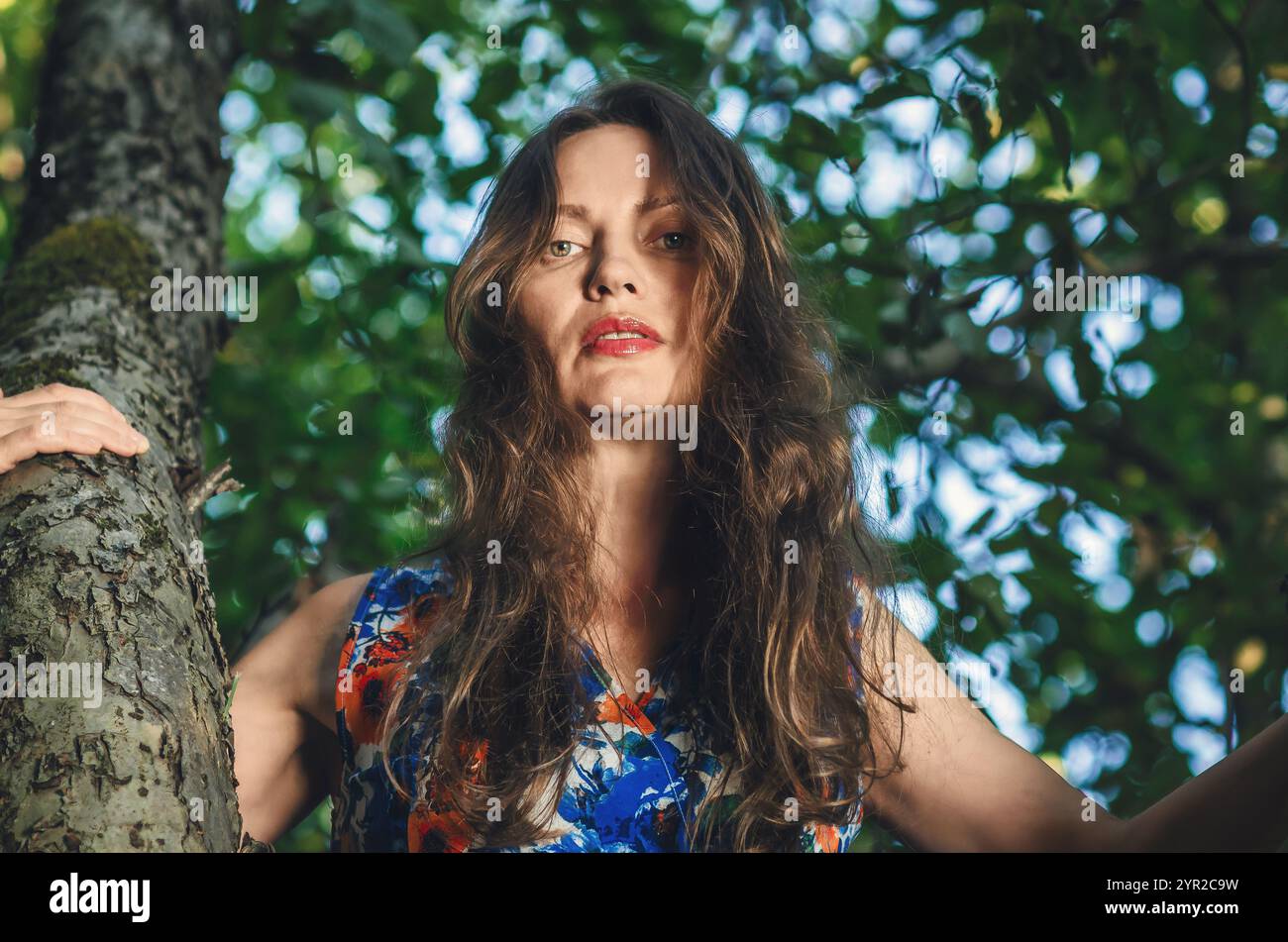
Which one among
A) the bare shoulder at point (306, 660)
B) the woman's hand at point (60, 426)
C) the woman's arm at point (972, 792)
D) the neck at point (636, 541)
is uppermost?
→ the woman's hand at point (60, 426)

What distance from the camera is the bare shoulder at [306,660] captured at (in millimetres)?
2164

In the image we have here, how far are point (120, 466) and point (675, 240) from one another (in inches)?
43.3

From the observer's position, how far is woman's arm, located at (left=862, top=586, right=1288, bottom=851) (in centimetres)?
195

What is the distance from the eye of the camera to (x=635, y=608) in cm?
225

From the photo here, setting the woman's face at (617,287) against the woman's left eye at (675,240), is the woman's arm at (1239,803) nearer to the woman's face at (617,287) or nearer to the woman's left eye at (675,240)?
the woman's face at (617,287)

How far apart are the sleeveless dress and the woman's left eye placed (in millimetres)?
799

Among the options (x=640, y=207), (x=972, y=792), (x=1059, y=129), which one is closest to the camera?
(x=972, y=792)

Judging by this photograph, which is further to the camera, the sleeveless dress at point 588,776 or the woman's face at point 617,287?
the woman's face at point 617,287

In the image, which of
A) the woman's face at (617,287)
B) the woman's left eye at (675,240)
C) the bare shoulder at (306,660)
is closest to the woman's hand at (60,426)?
the bare shoulder at (306,660)

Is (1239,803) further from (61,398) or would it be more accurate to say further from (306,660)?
(61,398)

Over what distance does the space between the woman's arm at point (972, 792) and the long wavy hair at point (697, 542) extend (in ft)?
0.29

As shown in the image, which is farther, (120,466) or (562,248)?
(562,248)

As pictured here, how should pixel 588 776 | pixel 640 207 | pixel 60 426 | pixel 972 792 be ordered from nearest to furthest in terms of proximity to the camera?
pixel 60 426
pixel 588 776
pixel 972 792
pixel 640 207

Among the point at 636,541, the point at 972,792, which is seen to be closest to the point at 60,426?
the point at 636,541
